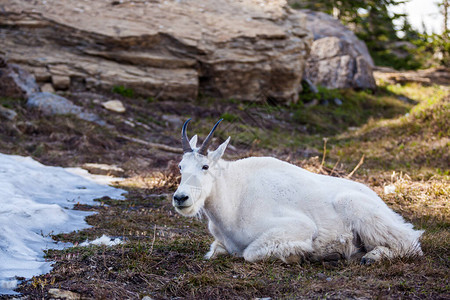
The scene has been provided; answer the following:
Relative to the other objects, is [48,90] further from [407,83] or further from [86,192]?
[407,83]

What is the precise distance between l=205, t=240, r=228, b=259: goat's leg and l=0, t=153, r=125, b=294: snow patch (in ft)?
6.25

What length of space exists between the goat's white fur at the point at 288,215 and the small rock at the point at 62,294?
59.6 inches

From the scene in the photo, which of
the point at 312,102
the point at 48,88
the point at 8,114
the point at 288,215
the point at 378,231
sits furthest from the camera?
Answer: the point at 312,102

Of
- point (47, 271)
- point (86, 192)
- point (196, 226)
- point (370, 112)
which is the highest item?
point (47, 271)

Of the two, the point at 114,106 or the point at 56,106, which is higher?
the point at 56,106

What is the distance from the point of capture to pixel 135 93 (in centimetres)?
1891

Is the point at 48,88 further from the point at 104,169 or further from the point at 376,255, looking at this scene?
the point at 376,255

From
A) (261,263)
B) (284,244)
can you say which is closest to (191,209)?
(261,263)

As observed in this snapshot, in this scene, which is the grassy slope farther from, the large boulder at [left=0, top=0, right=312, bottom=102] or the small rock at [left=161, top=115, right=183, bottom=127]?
the large boulder at [left=0, top=0, right=312, bottom=102]

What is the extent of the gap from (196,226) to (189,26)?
45.3 ft

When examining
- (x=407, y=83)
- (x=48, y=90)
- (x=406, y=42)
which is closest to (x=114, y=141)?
(x=48, y=90)

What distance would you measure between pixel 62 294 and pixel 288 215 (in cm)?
279

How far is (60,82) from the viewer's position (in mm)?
17562

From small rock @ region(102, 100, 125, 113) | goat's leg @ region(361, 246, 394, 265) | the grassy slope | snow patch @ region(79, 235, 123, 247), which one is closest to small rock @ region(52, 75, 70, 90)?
small rock @ region(102, 100, 125, 113)
